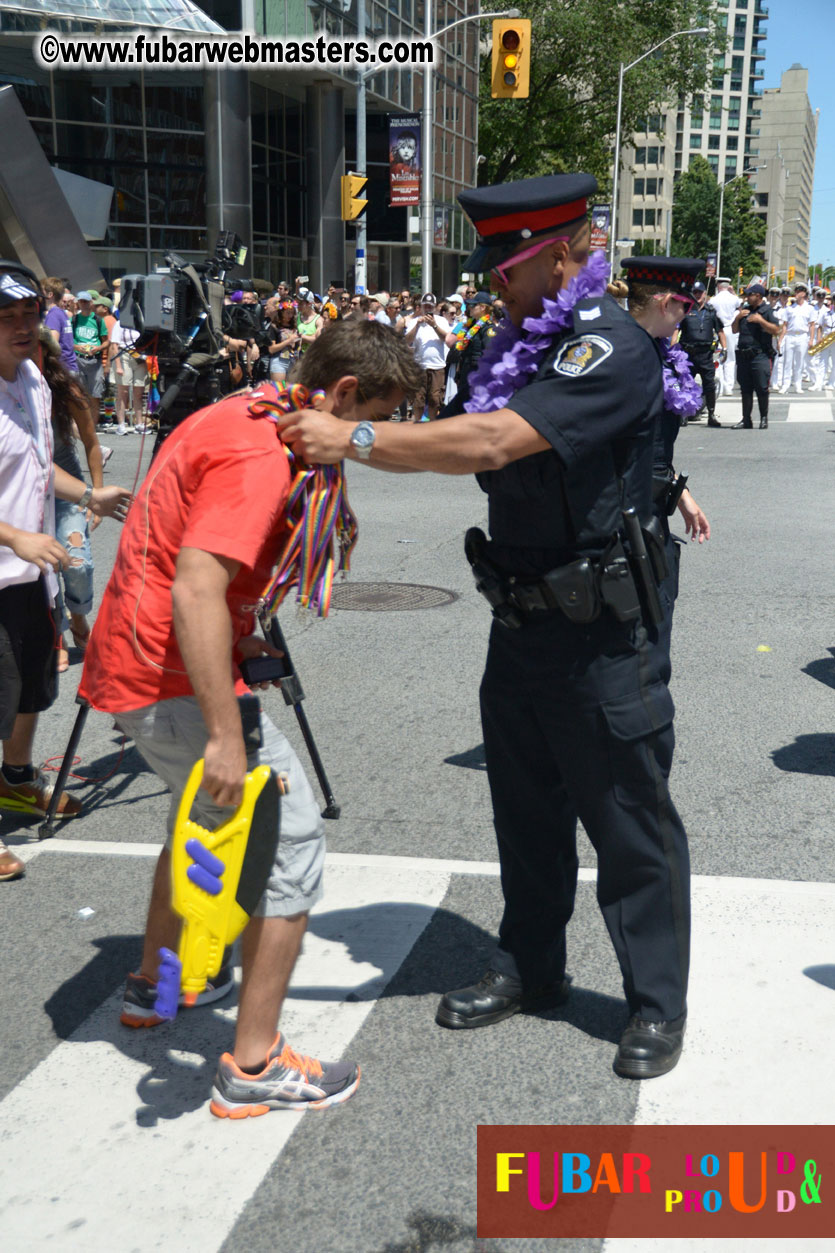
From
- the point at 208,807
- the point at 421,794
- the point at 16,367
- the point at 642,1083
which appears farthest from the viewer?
the point at 421,794

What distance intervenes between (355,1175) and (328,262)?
115 ft

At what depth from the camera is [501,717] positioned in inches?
131

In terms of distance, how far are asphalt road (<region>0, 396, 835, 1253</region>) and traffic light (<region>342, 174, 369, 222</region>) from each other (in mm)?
18678

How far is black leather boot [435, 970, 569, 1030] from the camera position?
3430mm

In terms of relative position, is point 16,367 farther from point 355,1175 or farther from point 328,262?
point 328,262

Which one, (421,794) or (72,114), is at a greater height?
(72,114)

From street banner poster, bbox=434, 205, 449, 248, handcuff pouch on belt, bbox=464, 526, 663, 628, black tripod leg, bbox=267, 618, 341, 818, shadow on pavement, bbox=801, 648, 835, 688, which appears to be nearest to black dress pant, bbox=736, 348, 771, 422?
shadow on pavement, bbox=801, 648, 835, 688

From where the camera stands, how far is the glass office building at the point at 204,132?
28.9 metres

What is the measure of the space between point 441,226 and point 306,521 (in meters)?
45.3

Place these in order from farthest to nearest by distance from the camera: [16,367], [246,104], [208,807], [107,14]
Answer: [246,104] < [107,14] < [16,367] < [208,807]

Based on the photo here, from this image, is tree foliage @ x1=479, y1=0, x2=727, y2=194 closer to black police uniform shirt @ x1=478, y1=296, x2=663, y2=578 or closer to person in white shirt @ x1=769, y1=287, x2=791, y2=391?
person in white shirt @ x1=769, y1=287, x2=791, y2=391

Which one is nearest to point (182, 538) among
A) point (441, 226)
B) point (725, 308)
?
point (725, 308)

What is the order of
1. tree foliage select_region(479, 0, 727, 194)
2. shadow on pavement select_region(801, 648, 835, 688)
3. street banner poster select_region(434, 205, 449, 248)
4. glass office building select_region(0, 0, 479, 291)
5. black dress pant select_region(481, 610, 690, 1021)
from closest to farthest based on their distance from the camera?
black dress pant select_region(481, 610, 690, 1021)
shadow on pavement select_region(801, 648, 835, 688)
glass office building select_region(0, 0, 479, 291)
street banner poster select_region(434, 205, 449, 248)
tree foliage select_region(479, 0, 727, 194)

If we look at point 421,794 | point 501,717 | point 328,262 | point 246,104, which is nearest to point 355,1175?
point 501,717
